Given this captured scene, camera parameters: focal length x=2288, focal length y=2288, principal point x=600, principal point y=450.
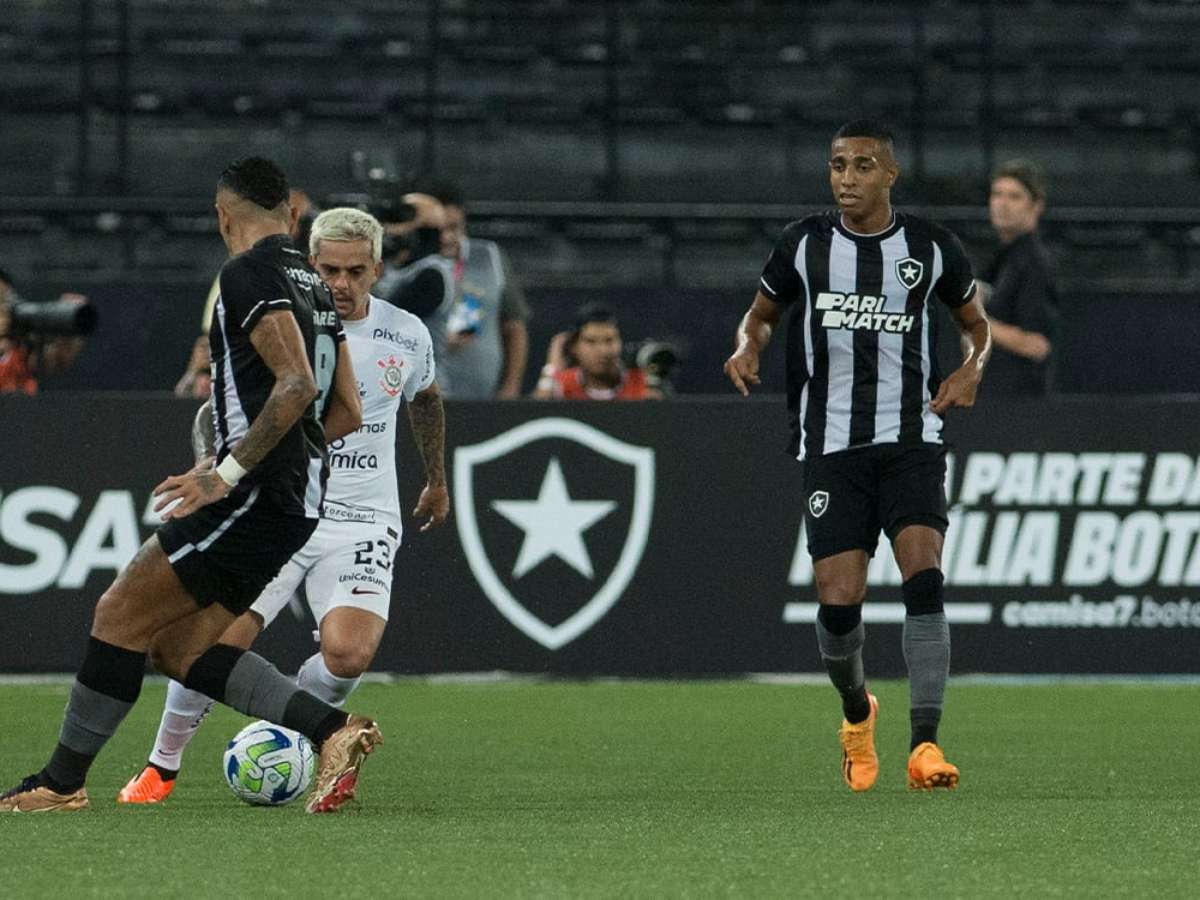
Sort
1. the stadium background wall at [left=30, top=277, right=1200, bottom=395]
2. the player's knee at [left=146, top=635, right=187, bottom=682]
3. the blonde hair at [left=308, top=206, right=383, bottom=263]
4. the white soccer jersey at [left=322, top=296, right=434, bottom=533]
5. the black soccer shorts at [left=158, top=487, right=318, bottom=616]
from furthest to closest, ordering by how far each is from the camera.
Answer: the stadium background wall at [left=30, top=277, right=1200, bottom=395]
the white soccer jersey at [left=322, top=296, right=434, bottom=533]
the blonde hair at [left=308, top=206, right=383, bottom=263]
the player's knee at [left=146, top=635, right=187, bottom=682]
the black soccer shorts at [left=158, top=487, right=318, bottom=616]

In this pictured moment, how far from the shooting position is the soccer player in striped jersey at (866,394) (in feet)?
24.4

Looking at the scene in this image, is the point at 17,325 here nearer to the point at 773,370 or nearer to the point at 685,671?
the point at 685,671

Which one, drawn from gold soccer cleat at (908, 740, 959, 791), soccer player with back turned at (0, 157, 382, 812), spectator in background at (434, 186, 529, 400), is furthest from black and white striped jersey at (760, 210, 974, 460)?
spectator in background at (434, 186, 529, 400)

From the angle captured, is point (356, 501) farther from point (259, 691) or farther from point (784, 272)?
point (784, 272)

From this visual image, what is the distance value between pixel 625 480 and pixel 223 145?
23.0 ft

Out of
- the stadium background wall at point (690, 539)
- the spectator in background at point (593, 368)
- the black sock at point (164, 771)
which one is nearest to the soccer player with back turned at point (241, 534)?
the black sock at point (164, 771)

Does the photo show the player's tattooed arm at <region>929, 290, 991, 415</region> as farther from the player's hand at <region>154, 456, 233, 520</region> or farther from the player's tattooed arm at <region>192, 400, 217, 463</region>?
the player's hand at <region>154, 456, 233, 520</region>

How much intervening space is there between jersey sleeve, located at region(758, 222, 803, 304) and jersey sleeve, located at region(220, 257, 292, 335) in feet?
6.78

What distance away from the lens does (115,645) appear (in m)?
6.27

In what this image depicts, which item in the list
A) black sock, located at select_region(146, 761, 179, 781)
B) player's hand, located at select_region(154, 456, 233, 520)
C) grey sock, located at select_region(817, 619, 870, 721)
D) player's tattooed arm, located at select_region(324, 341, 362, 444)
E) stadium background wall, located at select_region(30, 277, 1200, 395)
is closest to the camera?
player's hand, located at select_region(154, 456, 233, 520)

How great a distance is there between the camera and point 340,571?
24.0 ft

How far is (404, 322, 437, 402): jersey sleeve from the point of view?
295 inches

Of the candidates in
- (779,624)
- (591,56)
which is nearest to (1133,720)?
(779,624)

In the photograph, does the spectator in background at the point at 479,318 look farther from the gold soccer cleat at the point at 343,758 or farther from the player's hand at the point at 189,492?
the player's hand at the point at 189,492
